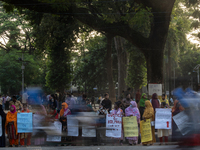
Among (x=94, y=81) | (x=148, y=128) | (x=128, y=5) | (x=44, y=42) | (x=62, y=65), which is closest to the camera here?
(x=148, y=128)

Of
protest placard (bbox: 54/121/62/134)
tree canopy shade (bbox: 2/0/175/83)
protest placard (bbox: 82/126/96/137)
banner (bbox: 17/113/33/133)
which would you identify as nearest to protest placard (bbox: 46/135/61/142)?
protest placard (bbox: 54/121/62/134)

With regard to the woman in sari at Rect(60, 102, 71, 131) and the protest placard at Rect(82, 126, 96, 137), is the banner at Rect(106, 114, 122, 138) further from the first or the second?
the woman in sari at Rect(60, 102, 71, 131)

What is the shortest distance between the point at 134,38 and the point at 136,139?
7673mm

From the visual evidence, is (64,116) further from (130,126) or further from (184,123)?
(184,123)

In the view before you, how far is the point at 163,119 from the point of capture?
10.6 meters

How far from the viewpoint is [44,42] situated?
82.9 feet

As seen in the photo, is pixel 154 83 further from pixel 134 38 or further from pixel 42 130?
pixel 42 130

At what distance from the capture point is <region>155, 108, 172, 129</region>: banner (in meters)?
10.6

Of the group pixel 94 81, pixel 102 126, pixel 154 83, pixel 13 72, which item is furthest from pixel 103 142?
pixel 94 81

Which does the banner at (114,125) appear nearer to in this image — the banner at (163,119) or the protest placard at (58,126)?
the banner at (163,119)

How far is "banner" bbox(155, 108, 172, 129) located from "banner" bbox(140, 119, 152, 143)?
335 millimetres

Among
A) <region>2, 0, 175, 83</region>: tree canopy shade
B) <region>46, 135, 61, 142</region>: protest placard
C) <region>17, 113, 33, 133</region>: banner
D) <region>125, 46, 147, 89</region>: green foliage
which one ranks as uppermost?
<region>2, 0, 175, 83</region>: tree canopy shade

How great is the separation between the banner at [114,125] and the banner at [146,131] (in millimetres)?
789

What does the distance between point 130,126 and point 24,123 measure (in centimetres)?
384
